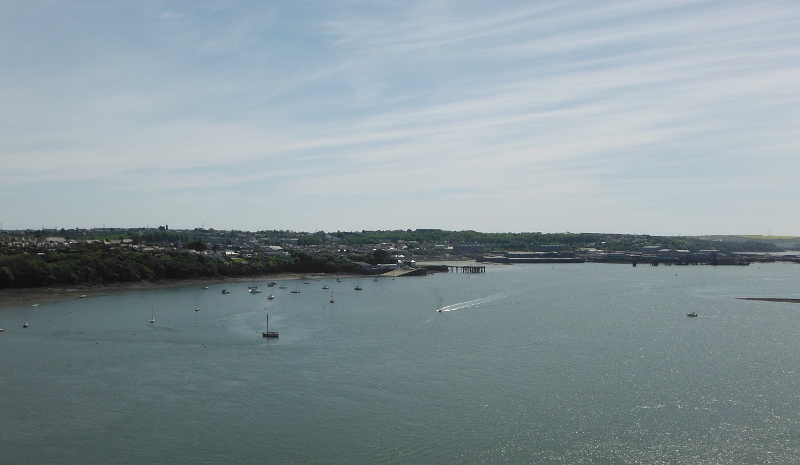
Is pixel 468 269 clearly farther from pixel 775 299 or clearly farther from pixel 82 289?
pixel 82 289

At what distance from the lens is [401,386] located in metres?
14.9

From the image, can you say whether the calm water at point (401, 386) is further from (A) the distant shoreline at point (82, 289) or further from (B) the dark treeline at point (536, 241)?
(B) the dark treeline at point (536, 241)

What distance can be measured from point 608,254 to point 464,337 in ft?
198

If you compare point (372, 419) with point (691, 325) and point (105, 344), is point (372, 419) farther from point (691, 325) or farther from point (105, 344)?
point (691, 325)

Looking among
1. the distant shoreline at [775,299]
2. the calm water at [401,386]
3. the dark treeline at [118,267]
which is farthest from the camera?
the dark treeline at [118,267]

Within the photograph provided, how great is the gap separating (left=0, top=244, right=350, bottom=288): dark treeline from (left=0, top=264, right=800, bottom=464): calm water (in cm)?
630

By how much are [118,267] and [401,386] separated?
27758mm

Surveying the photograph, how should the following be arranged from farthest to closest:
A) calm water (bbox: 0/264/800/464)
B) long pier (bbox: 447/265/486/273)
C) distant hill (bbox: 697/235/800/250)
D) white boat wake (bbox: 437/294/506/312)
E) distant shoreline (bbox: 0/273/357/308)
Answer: distant hill (bbox: 697/235/800/250) → long pier (bbox: 447/265/486/273) → distant shoreline (bbox: 0/273/357/308) → white boat wake (bbox: 437/294/506/312) → calm water (bbox: 0/264/800/464)

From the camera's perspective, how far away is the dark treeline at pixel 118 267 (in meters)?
33.6

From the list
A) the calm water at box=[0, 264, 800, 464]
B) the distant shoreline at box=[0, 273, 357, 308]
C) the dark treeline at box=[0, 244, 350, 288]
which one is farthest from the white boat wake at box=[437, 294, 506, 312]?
the dark treeline at box=[0, 244, 350, 288]

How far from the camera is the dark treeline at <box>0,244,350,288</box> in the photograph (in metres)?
33.6

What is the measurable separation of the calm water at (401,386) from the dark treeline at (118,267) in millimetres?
6304

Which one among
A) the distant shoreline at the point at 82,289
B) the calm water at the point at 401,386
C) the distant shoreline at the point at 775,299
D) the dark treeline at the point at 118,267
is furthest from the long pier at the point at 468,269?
the calm water at the point at 401,386

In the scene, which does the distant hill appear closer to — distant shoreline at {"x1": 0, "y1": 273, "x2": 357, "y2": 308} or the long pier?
the long pier
